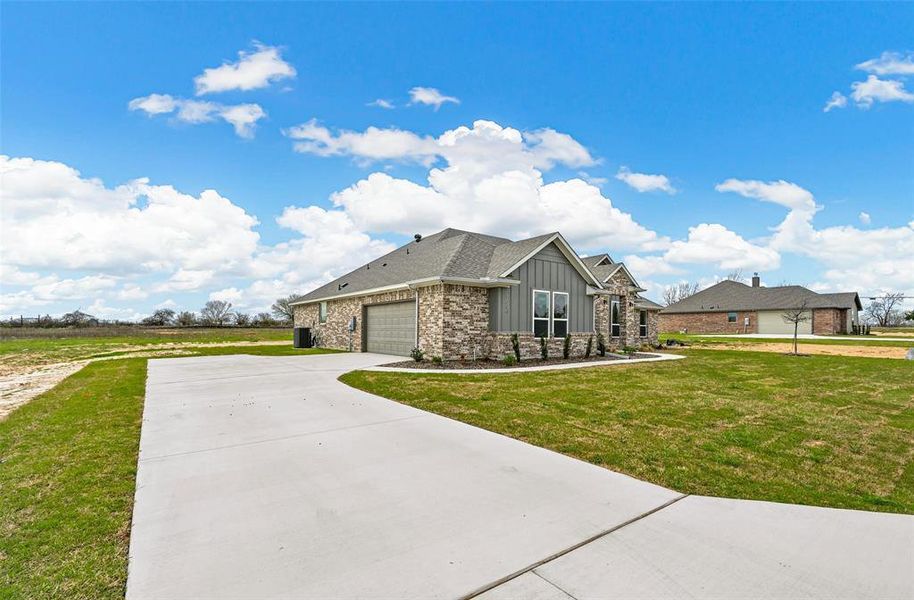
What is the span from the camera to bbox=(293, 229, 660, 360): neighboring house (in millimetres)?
13609

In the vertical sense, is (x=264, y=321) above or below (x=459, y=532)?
above

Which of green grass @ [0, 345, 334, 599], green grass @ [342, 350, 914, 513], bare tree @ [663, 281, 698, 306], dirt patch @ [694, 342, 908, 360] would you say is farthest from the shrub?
bare tree @ [663, 281, 698, 306]

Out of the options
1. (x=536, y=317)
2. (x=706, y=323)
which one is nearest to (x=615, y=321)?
(x=536, y=317)

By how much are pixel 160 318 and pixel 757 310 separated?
66047mm

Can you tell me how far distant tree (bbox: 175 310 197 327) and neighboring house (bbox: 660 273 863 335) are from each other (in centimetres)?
5622

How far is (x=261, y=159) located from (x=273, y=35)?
16.6 ft

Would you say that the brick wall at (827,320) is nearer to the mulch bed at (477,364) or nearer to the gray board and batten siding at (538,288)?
the gray board and batten siding at (538,288)

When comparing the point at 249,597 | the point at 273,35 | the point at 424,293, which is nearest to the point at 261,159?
the point at 273,35

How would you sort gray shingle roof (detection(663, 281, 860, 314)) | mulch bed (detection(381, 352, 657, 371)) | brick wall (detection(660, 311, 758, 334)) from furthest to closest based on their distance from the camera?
brick wall (detection(660, 311, 758, 334)) → gray shingle roof (detection(663, 281, 860, 314)) → mulch bed (detection(381, 352, 657, 371))

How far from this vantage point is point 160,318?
5106cm

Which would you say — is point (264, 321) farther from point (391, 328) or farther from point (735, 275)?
point (735, 275)

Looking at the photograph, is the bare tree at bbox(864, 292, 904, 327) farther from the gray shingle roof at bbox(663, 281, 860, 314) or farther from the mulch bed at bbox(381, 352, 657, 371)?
the mulch bed at bbox(381, 352, 657, 371)

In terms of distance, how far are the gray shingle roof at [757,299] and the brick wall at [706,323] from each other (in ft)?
2.05

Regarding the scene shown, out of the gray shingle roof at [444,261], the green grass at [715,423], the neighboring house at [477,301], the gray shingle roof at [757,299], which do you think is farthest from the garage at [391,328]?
the gray shingle roof at [757,299]
